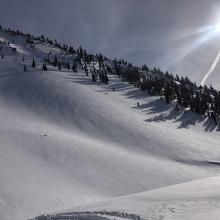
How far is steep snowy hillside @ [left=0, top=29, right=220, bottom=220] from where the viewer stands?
123ft

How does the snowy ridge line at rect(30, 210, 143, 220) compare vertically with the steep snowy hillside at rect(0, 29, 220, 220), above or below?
above

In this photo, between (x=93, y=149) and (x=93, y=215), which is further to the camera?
(x=93, y=149)

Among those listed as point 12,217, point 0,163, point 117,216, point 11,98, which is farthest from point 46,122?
point 117,216

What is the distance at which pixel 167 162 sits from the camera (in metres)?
68.6

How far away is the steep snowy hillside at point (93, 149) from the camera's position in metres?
37.6

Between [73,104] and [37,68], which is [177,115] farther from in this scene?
[37,68]

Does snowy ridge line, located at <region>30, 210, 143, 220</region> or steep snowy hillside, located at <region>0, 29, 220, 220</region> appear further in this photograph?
steep snowy hillside, located at <region>0, 29, 220, 220</region>

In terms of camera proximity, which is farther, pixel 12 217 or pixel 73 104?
pixel 73 104

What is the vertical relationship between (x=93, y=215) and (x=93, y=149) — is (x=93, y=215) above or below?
above

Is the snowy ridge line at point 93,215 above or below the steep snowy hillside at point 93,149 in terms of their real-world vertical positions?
above

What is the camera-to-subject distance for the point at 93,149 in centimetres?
6612

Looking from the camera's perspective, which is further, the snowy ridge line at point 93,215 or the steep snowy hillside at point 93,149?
the steep snowy hillside at point 93,149

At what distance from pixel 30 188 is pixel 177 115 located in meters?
78.8

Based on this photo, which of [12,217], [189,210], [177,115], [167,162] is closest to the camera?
[189,210]
